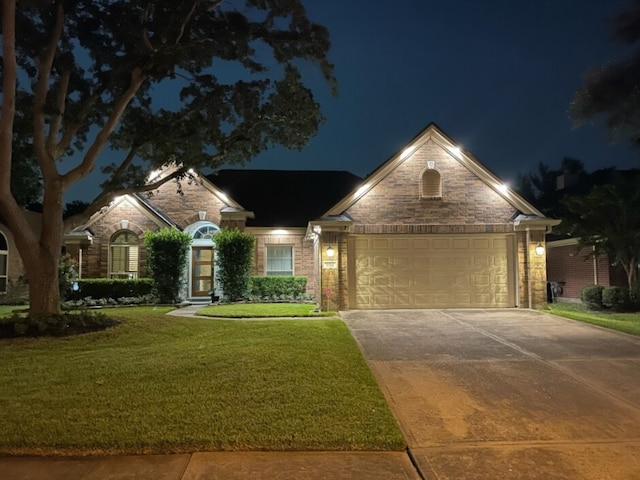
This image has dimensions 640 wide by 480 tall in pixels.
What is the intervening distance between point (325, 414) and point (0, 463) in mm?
2952

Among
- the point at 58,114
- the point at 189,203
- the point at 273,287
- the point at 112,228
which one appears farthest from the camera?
the point at 189,203

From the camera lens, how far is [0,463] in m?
4.02

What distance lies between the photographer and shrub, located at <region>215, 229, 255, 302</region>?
1741 cm

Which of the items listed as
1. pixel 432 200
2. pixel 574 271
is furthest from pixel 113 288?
pixel 574 271

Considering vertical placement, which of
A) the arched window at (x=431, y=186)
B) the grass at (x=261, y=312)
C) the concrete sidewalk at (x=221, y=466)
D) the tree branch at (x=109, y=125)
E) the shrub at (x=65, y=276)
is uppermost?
the tree branch at (x=109, y=125)

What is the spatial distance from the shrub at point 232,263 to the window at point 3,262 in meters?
9.38

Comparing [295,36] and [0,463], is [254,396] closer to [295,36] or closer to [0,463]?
[0,463]

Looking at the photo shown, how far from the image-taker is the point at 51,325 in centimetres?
970

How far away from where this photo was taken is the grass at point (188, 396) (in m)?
4.31

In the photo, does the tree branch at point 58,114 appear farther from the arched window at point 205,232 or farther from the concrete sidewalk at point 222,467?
the concrete sidewalk at point 222,467

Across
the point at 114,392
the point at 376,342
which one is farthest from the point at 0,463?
the point at 376,342

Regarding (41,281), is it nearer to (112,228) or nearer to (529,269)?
(112,228)

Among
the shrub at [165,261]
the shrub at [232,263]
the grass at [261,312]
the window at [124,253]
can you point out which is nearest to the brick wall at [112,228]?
the window at [124,253]

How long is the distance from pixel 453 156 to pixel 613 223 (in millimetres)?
6189
